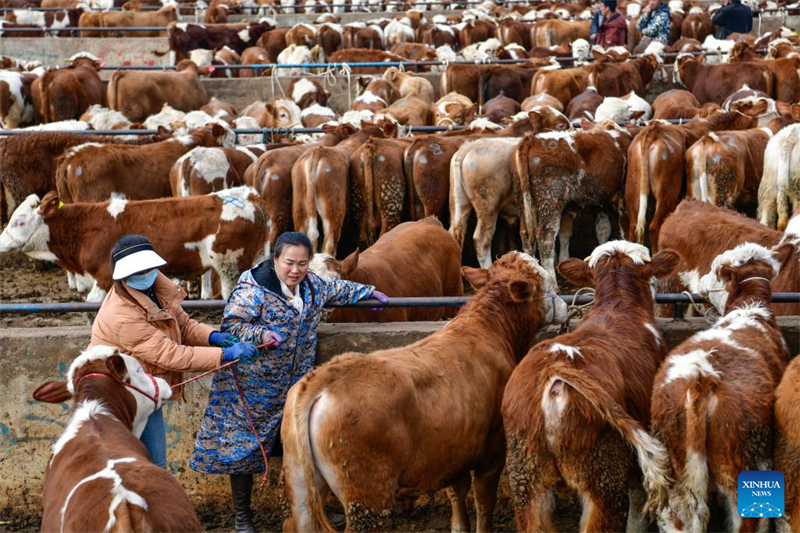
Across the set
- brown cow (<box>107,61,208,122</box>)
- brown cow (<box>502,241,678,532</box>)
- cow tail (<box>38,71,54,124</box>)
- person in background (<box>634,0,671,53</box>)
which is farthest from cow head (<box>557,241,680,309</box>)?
person in background (<box>634,0,671,53</box>)

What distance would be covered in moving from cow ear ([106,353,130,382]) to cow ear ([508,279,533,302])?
7.47ft

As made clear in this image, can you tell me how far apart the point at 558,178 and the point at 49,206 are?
554 cm

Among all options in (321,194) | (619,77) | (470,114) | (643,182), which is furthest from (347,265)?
(619,77)

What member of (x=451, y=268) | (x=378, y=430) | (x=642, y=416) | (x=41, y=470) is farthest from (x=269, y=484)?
(x=451, y=268)

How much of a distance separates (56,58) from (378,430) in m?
24.6

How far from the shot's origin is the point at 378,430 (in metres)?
4.88

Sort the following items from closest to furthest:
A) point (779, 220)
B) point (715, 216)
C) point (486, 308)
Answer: point (486, 308) < point (715, 216) < point (779, 220)

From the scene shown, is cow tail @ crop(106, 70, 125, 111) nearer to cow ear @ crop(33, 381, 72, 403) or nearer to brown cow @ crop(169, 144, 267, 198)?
brown cow @ crop(169, 144, 267, 198)

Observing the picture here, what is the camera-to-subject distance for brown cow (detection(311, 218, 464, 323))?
7590 millimetres

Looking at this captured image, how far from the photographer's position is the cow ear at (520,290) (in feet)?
19.9

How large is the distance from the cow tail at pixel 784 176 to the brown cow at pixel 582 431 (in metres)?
6.22

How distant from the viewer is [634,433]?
475 cm

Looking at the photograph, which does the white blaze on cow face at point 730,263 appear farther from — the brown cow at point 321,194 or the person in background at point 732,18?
the person in background at point 732,18

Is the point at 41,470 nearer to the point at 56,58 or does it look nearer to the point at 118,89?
the point at 118,89
